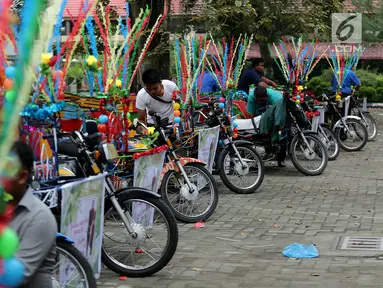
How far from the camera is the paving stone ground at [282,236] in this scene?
21.5 feet

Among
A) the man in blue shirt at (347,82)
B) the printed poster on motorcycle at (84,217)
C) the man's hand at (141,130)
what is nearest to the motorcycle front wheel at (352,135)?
the man in blue shirt at (347,82)

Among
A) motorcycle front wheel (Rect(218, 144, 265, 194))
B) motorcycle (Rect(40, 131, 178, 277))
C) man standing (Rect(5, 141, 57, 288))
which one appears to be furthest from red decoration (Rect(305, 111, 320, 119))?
man standing (Rect(5, 141, 57, 288))

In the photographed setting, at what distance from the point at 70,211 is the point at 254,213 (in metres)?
4.76

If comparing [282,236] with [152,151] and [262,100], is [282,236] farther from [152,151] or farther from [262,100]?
[262,100]

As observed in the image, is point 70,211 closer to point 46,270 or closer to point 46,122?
point 46,122

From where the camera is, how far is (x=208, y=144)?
10547 mm

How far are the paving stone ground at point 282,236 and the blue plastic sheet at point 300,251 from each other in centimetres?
7

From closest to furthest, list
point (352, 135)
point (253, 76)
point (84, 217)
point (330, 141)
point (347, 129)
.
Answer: point (84, 217) < point (330, 141) < point (253, 76) < point (347, 129) < point (352, 135)

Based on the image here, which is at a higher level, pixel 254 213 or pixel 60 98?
pixel 60 98

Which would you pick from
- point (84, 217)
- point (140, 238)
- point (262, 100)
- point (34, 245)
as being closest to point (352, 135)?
point (262, 100)

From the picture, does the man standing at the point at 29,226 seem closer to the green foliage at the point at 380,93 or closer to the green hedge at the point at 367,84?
the green hedge at the point at 367,84

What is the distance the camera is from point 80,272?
485 cm

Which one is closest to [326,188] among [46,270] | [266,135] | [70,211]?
[266,135]

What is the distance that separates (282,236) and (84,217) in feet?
10.8
